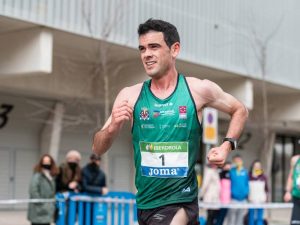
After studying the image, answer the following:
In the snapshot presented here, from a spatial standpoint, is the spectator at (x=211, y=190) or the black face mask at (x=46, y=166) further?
the spectator at (x=211, y=190)

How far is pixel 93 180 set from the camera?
39.1ft

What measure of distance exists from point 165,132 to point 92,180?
25.9 feet

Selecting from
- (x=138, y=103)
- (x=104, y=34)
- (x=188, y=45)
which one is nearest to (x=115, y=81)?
(x=188, y=45)

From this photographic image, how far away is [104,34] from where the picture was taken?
52.2ft

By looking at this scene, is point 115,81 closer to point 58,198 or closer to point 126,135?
point 126,135

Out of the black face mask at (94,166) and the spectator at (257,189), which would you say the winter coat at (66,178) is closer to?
the black face mask at (94,166)

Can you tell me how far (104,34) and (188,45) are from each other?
3.90 metres

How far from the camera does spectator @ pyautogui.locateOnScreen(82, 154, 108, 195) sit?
38.7 feet

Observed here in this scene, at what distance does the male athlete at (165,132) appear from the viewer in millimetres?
4129

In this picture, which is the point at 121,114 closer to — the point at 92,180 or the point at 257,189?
the point at 92,180

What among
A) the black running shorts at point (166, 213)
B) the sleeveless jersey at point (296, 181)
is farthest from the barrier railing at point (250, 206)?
the black running shorts at point (166, 213)

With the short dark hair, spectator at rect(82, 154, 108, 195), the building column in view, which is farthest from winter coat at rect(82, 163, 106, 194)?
the building column

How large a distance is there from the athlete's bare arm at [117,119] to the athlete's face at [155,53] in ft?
0.87

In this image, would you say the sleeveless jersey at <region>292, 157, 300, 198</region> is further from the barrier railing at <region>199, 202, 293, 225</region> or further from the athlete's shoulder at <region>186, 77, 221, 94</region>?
the athlete's shoulder at <region>186, 77, 221, 94</region>
